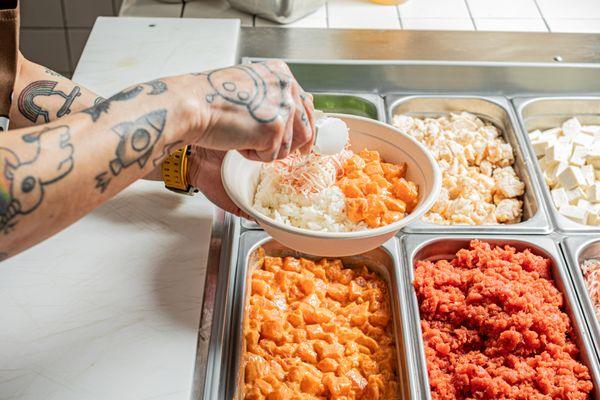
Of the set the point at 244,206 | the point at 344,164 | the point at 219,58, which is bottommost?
the point at 244,206

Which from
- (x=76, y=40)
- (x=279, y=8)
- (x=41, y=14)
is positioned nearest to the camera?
(x=279, y=8)

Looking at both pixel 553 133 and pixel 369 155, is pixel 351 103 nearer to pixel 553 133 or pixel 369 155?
pixel 369 155

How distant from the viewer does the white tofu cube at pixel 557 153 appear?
229cm

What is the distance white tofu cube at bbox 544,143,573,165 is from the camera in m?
2.29

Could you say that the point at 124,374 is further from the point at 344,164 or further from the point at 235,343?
the point at 344,164

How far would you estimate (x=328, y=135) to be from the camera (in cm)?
169

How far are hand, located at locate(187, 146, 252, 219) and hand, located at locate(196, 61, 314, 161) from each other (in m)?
0.36

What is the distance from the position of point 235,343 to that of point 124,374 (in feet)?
1.11

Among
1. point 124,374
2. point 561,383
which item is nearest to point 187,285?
point 124,374

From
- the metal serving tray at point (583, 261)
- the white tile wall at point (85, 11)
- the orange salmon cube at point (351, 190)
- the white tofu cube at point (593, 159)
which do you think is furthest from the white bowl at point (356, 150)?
the white tile wall at point (85, 11)

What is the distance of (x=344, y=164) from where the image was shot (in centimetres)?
185

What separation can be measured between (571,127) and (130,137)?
1.74 m

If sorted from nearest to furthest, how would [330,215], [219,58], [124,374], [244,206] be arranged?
[124,374] < [244,206] < [330,215] < [219,58]

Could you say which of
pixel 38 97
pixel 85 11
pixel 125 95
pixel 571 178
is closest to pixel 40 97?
pixel 38 97
